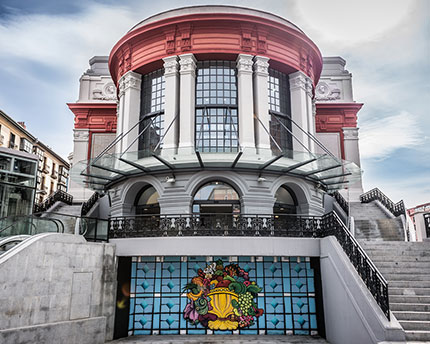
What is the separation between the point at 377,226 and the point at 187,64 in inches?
530

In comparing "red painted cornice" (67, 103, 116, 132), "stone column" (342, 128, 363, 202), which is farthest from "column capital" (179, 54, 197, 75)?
"stone column" (342, 128, 363, 202)

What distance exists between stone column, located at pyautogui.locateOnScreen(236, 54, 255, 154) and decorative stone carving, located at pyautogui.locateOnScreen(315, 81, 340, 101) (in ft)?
50.3

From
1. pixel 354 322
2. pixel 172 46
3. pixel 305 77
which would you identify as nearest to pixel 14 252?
pixel 354 322

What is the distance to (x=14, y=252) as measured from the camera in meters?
10.3

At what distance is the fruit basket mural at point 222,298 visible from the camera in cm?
1407

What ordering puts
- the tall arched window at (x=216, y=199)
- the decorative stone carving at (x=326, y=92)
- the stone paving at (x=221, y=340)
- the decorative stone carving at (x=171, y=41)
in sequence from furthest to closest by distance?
the decorative stone carving at (x=326, y=92) < the decorative stone carving at (x=171, y=41) < the tall arched window at (x=216, y=199) < the stone paving at (x=221, y=340)

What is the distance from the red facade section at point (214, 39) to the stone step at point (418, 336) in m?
14.2

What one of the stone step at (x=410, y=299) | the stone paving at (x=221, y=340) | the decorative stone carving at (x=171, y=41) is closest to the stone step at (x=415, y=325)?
Answer: the stone step at (x=410, y=299)

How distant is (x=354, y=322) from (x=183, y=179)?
30.9 ft

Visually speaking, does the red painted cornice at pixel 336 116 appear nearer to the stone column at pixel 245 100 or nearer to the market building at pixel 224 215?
the market building at pixel 224 215

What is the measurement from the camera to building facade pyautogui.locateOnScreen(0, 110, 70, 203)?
48.4m

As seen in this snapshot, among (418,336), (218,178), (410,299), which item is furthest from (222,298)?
(418,336)

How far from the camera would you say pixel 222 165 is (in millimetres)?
16812

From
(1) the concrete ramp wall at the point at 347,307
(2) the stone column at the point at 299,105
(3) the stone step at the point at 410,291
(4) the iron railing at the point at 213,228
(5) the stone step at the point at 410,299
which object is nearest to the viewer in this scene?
(1) the concrete ramp wall at the point at 347,307
